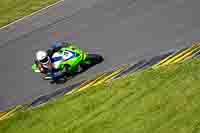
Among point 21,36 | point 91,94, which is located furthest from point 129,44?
point 21,36

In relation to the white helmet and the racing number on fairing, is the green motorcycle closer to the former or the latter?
the racing number on fairing

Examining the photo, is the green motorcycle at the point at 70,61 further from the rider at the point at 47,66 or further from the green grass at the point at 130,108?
the green grass at the point at 130,108

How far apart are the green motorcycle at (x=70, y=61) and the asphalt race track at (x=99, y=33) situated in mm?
534

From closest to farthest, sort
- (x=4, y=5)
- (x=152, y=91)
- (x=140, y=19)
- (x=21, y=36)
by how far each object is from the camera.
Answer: (x=152, y=91) < (x=140, y=19) < (x=21, y=36) < (x=4, y=5)

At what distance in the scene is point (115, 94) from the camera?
2395cm

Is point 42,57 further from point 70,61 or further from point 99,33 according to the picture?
point 99,33

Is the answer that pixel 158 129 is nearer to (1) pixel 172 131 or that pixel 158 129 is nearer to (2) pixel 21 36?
(1) pixel 172 131

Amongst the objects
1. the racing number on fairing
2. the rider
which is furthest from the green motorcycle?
the rider

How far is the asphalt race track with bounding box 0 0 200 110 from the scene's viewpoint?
27703 mm

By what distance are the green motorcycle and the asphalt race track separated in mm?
534

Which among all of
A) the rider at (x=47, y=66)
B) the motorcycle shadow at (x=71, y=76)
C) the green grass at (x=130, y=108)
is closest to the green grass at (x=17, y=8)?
the rider at (x=47, y=66)

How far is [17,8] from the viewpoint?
38.9m

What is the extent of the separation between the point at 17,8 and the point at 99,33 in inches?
404

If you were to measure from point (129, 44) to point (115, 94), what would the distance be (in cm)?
577
